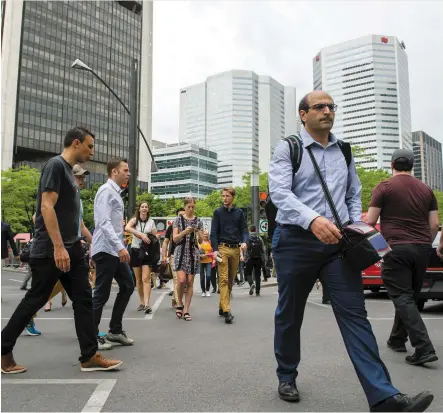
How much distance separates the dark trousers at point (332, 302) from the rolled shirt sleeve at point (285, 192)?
0.66 feet

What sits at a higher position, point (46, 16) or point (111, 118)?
point (46, 16)

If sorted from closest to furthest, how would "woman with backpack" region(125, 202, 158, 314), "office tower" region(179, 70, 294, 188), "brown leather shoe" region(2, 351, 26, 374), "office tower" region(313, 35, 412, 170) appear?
1. "brown leather shoe" region(2, 351, 26, 374)
2. "woman with backpack" region(125, 202, 158, 314)
3. "office tower" region(313, 35, 412, 170)
4. "office tower" region(179, 70, 294, 188)

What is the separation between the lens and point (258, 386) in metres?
3.27

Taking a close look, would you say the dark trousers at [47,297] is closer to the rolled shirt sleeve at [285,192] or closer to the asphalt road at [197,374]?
the asphalt road at [197,374]

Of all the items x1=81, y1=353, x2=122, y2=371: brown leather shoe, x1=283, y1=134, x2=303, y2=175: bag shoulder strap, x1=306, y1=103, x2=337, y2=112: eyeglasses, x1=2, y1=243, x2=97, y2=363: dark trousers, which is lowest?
x1=81, y1=353, x2=122, y2=371: brown leather shoe

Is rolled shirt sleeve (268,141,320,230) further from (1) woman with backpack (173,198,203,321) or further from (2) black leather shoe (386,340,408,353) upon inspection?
(1) woman with backpack (173,198,203,321)

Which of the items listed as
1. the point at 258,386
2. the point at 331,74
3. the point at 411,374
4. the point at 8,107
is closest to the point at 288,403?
the point at 258,386

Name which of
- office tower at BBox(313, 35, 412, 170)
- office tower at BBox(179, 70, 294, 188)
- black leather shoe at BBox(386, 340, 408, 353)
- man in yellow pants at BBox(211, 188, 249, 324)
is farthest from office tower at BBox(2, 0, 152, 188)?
black leather shoe at BBox(386, 340, 408, 353)

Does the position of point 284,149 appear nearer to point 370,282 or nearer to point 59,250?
point 59,250

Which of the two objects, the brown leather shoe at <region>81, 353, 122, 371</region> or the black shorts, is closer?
the brown leather shoe at <region>81, 353, 122, 371</region>

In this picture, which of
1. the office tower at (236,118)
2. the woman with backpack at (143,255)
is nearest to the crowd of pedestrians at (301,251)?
the woman with backpack at (143,255)

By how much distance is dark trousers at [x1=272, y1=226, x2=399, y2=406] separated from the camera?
8.21 ft

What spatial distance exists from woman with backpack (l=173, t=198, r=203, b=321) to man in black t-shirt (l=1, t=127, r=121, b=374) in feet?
11.1

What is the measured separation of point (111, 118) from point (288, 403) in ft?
307
